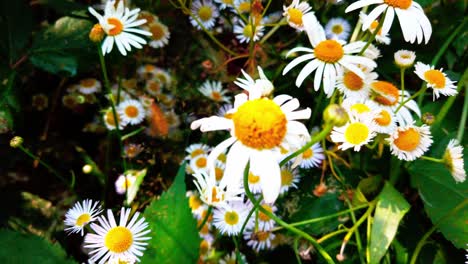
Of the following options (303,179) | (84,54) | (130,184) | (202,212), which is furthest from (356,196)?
(84,54)

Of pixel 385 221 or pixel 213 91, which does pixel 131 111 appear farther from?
pixel 385 221

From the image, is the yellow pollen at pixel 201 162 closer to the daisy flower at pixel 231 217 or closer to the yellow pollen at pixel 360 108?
the daisy flower at pixel 231 217

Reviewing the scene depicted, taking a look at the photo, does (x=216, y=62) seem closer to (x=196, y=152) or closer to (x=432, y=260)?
(x=196, y=152)

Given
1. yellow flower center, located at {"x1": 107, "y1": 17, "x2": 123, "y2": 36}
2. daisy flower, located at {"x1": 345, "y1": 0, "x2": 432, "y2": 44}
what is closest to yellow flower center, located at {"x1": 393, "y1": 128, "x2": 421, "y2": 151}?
daisy flower, located at {"x1": 345, "y1": 0, "x2": 432, "y2": 44}

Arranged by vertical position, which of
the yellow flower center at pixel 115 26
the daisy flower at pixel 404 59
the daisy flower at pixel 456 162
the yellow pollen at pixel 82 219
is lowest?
the daisy flower at pixel 456 162

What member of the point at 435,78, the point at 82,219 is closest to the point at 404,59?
the point at 435,78

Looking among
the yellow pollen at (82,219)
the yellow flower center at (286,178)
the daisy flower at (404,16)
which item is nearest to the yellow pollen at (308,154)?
the yellow flower center at (286,178)
